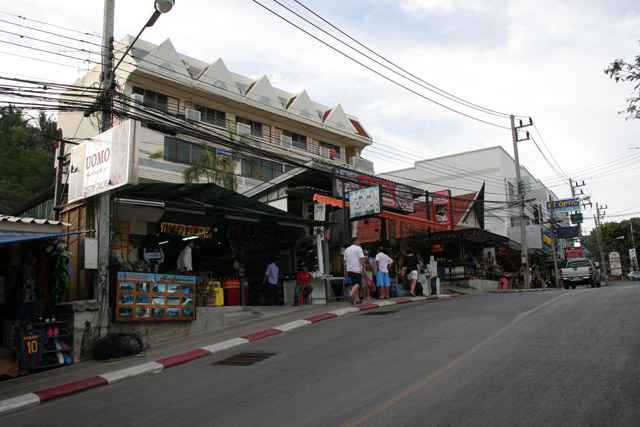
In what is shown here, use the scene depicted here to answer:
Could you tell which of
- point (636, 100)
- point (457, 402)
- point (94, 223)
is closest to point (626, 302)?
point (636, 100)

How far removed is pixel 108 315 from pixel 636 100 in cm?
1113

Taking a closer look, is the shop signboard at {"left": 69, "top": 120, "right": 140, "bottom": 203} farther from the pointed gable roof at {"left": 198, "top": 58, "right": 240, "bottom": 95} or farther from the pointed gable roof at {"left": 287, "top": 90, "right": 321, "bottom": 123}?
the pointed gable roof at {"left": 287, "top": 90, "right": 321, "bottom": 123}

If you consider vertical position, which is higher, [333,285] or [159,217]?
[159,217]

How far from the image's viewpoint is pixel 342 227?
61.7ft

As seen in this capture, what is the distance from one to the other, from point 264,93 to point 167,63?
27.7 feet

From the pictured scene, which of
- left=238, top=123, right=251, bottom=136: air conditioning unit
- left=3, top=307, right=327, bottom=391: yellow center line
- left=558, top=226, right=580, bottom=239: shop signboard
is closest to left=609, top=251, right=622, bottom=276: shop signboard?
left=558, top=226, right=580, bottom=239: shop signboard

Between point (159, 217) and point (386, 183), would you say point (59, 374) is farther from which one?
point (386, 183)

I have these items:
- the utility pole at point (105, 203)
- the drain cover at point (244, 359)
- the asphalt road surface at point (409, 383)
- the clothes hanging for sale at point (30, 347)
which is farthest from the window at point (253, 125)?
the drain cover at point (244, 359)

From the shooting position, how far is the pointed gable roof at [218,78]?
33.8 m

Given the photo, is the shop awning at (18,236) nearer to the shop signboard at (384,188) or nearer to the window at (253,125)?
the shop signboard at (384,188)

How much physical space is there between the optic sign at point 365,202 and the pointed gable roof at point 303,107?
76.0 feet

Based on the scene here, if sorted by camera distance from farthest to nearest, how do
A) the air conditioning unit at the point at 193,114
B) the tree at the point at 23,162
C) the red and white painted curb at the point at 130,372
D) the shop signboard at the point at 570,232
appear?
the shop signboard at the point at 570,232 → the tree at the point at 23,162 → the air conditioning unit at the point at 193,114 → the red and white painted curb at the point at 130,372

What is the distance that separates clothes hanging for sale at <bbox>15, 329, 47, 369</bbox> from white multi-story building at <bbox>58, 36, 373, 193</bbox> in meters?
15.0

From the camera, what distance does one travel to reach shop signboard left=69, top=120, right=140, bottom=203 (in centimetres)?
1003
